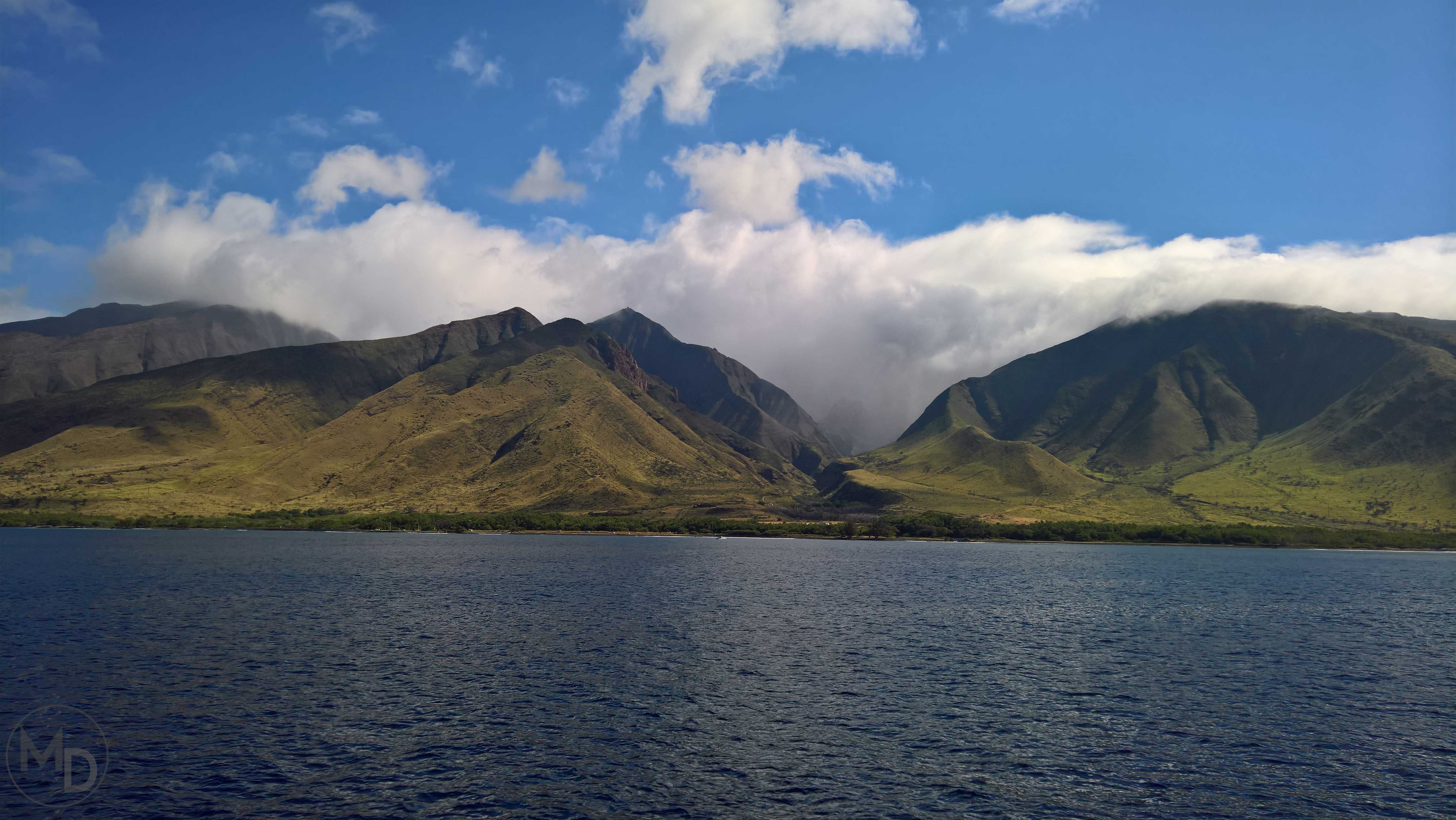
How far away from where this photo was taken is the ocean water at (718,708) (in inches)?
1827

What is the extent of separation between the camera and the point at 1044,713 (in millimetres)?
65250

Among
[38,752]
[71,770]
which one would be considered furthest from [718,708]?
[38,752]

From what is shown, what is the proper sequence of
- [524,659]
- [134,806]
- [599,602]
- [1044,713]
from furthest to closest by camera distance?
1. [599,602]
2. [524,659]
3. [1044,713]
4. [134,806]

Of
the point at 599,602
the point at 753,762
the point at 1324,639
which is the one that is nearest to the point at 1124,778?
the point at 753,762

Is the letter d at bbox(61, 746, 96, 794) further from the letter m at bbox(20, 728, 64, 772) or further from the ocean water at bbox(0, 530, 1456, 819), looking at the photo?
the ocean water at bbox(0, 530, 1456, 819)

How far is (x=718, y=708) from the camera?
65.0 meters

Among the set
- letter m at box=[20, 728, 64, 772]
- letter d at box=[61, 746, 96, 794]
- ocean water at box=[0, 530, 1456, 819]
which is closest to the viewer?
letter d at box=[61, 746, 96, 794]

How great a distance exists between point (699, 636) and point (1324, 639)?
78963mm

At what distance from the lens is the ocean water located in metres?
46.4

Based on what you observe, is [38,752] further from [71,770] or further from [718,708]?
[718,708]

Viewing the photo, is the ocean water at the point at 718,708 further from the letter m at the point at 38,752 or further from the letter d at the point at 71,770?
the letter m at the point at 38,752

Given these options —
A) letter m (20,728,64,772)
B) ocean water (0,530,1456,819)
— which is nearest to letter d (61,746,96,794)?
letter m (20,728,64,772)

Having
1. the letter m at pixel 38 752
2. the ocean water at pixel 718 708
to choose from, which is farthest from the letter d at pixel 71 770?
the ocean water at pixel 718 708

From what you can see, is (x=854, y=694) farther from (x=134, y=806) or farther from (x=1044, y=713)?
(x=134, y=806)
